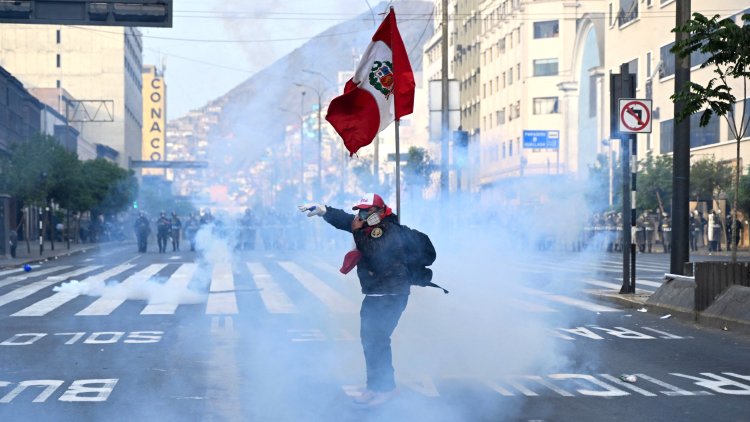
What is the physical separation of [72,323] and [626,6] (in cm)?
5227

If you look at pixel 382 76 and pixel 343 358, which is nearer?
pixel 343 358

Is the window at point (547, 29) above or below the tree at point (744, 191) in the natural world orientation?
above

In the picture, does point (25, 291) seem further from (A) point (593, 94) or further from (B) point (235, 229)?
(A) point (593, 94)

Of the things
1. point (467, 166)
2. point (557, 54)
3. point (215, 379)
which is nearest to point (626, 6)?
point (557, 54)

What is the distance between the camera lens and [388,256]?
9.05 m

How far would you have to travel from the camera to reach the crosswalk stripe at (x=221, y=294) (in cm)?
1775

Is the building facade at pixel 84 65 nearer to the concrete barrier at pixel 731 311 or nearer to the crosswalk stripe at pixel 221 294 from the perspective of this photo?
the crosswalk stripe at pixel 221 294

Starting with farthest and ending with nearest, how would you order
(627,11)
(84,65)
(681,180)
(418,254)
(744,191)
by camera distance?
(84,65), (627,11), (744,191), (681,180), (418,254)

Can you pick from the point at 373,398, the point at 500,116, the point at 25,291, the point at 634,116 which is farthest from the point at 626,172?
the point at 500,116

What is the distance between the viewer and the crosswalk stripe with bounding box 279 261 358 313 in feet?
59.3

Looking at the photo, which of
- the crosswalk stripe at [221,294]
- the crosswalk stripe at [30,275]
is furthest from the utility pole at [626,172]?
the crosswalk stripe at [30,275]

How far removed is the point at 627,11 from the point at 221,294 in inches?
1846

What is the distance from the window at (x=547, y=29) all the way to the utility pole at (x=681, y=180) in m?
69.0

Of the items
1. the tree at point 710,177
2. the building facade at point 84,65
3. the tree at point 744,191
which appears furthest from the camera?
the building facade at point 84,65
